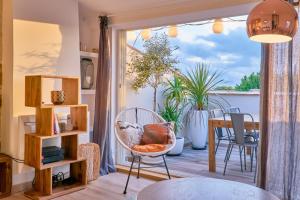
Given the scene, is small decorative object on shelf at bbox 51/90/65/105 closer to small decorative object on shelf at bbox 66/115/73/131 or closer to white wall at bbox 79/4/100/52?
small decorative object on shelf at bbox 66/115/73/131

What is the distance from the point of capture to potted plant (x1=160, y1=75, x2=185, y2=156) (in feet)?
18.0

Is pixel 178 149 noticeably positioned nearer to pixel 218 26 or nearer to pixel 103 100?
pixel 103 100

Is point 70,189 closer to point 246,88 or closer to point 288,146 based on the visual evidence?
point 288,146

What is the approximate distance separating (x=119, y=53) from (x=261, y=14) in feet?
10.2

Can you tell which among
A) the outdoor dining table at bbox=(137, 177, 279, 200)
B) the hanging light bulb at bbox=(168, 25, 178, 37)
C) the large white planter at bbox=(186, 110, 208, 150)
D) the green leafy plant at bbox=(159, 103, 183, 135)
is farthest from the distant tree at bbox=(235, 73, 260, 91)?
the outdoor dining table at bbox=(137, 177, 279, 200)

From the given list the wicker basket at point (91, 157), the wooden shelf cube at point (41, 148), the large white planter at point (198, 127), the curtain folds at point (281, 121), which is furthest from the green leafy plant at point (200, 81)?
the wooden shelf cube at point (41, 148)

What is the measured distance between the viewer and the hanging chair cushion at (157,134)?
3850 mm

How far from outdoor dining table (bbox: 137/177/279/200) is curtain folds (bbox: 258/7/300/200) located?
102 cm

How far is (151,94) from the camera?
5738 mm

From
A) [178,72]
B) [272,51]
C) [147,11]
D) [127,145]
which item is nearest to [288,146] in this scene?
[272,51]

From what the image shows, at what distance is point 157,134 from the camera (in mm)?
3883

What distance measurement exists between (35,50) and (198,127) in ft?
10.8

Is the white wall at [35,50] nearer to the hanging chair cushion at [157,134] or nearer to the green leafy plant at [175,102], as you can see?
the hanging chair cushion at [157,134]

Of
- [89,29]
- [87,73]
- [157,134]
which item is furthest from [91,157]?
[89,29]
